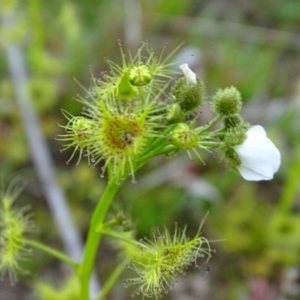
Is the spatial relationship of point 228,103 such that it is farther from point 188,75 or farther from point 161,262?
point 161,262

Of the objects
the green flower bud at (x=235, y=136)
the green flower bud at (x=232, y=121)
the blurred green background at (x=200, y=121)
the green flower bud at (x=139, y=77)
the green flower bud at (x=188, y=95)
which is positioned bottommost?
the blurred green background at (x=200, y=121)

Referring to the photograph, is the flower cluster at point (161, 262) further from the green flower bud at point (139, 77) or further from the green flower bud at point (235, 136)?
the green flower bud at point (139, 77)

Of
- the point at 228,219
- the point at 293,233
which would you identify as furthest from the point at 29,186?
the point at 293,233

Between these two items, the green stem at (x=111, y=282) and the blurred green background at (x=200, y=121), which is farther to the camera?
the blurred green background at (x=200, y=121)

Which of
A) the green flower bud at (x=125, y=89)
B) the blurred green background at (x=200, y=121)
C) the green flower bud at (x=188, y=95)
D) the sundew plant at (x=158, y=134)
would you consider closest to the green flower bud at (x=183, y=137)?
the sundew plant at (x=158, y=134)

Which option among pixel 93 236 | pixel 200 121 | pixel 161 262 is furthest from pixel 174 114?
pixel 200 121

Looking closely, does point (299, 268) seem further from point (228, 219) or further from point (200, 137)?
point (200, 137)
